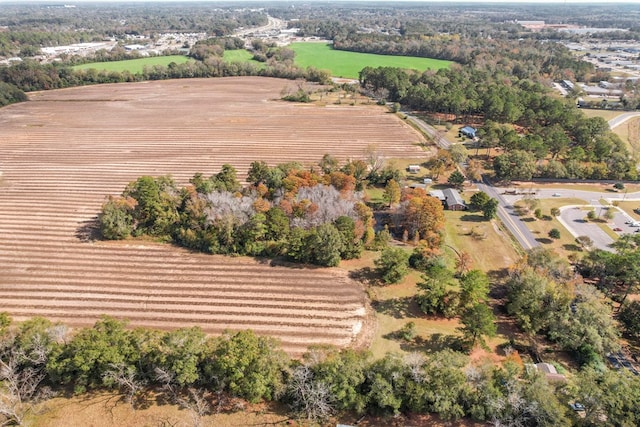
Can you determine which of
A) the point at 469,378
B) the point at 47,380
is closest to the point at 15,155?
the point at 47,380

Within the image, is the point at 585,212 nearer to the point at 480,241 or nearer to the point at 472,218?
the point at 472,218

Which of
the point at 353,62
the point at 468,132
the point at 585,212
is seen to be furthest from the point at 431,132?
the point at 353,62

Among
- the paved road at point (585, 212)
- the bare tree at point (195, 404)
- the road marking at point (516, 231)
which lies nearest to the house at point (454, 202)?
the road marking at point (516, 231)

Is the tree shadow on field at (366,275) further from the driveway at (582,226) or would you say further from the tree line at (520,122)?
the tree line at (520,122)

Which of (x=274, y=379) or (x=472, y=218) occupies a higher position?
(x=274, y=379)

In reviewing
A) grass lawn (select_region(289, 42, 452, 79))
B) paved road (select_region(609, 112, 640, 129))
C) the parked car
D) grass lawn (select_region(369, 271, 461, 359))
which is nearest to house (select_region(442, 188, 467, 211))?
grass lawn (select_region(369, 271, 461, 359))

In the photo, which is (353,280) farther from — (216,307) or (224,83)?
(224,83)
